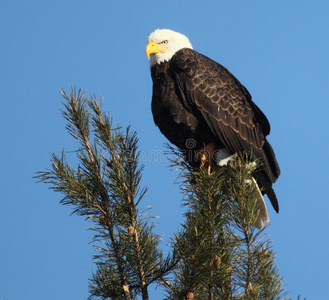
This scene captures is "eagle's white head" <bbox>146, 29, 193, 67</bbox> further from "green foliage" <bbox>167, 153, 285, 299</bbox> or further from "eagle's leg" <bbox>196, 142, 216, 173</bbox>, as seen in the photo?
"green foliage" <bbox>167, 153, 285, 299</bbox>

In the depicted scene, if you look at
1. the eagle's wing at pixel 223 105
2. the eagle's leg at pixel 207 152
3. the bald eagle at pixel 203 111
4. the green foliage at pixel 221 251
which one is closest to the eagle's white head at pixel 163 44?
the bald eagle at pixel 203 111

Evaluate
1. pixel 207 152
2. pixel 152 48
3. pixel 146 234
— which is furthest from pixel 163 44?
pixel 146 234

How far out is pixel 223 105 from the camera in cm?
568

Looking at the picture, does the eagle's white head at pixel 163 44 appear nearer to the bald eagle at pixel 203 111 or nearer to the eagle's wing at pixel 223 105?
the bald eagle at pixel 203 111

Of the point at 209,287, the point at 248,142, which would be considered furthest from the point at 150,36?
the point at 209,287

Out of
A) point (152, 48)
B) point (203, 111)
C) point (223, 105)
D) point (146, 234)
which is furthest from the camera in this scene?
point (152, 48)

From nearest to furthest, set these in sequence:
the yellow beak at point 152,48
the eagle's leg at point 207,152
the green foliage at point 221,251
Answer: the green foliage at point 221,251 → the eagle's leg at point 207,152 → the yellow beak at point 152,48

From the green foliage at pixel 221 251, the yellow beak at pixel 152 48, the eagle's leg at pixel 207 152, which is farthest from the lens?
the yellow beak at pixel 152 48

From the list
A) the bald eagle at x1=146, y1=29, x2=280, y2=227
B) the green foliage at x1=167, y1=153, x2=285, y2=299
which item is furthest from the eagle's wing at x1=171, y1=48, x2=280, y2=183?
the green foliage at x1=167, y1=153, x2=285, y2=299

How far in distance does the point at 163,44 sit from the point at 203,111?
105 cm

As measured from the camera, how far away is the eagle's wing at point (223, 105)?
5.47 meters

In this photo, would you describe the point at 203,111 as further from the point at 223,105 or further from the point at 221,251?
the point at 221,251

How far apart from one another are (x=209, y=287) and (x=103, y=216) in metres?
0.89

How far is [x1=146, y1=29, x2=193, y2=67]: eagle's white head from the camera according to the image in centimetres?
579
